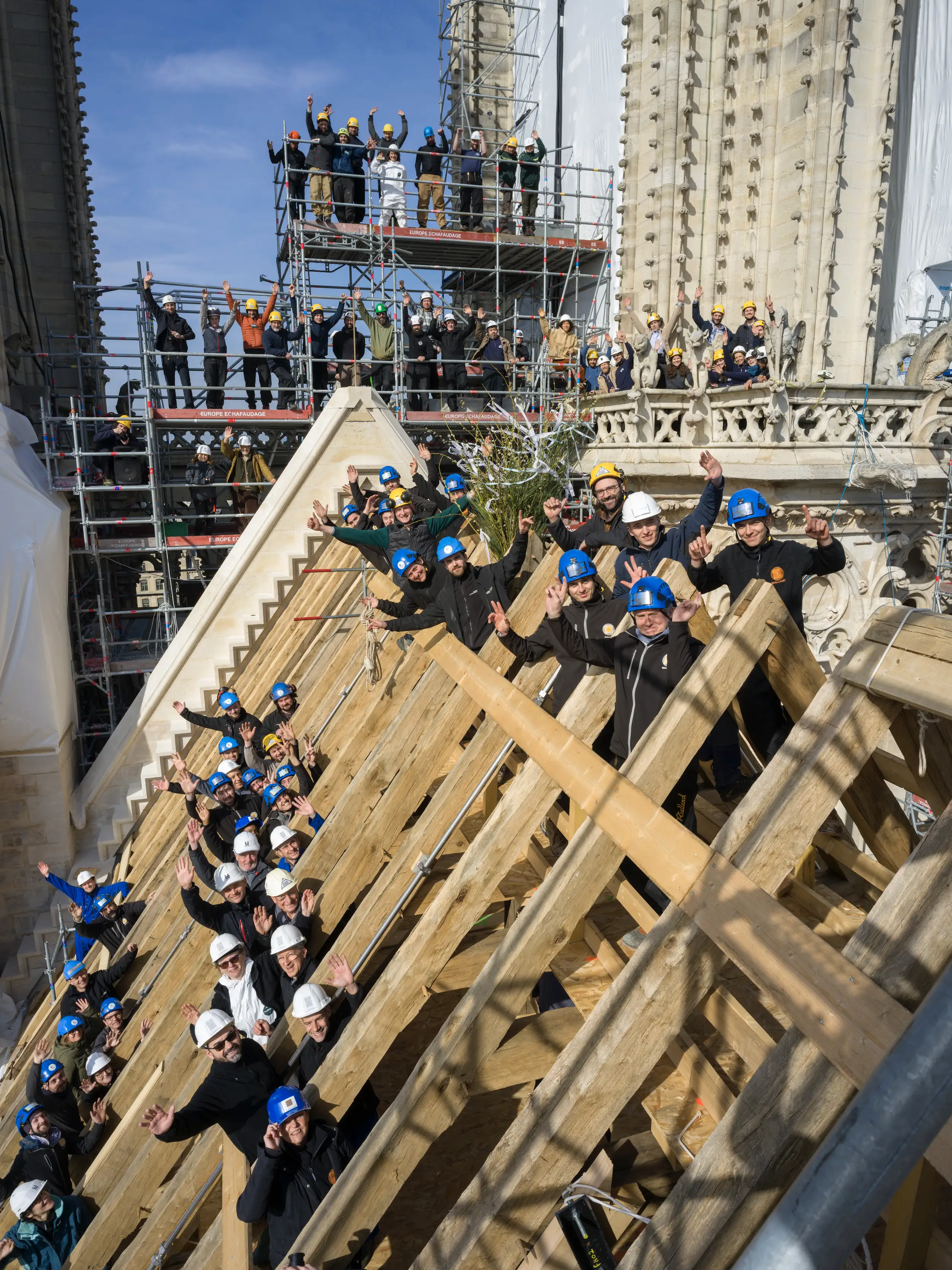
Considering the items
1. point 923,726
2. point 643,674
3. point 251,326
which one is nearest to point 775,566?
point 643,674

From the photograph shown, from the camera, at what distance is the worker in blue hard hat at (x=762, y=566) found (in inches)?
166

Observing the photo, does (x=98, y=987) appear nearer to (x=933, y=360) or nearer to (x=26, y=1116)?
(x=26, y=1116)

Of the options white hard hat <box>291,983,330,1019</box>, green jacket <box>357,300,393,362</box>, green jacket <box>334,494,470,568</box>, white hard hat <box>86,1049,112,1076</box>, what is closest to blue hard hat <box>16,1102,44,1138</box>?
white hard hat <box>86,1049,112,1076</box>

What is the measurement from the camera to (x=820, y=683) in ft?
10.6

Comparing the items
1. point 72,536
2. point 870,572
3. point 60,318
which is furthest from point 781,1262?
A: point 60,318

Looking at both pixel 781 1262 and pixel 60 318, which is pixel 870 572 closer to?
pixel 781 1262

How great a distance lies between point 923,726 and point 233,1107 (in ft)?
10.8

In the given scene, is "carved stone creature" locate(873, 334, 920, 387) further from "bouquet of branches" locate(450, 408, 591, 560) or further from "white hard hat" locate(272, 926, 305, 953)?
"white hard hat" locate(272, 926, 305, 953)

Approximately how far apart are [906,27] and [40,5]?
15.3 meters

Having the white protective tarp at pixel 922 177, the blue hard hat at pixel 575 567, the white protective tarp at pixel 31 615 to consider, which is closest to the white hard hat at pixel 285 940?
the blue hard hat at pixel 575 567

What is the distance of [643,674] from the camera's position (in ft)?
12.2

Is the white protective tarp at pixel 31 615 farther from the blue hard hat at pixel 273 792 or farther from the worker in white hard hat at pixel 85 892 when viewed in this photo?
the blue hard hat at pixel 273 792

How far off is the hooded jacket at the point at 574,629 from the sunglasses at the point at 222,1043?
2148mm

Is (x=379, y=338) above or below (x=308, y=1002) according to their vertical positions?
above
